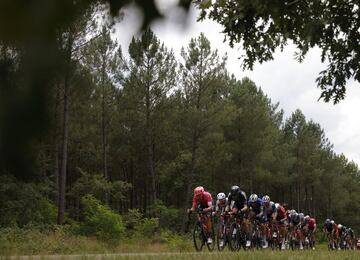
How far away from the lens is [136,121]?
4381 cm

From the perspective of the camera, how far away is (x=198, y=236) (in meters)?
15.4

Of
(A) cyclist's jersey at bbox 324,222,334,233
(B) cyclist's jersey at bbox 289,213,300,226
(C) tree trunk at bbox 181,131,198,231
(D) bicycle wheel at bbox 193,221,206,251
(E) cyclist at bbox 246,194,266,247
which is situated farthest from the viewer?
(C) tree trunk at bbox 181,131,198,231

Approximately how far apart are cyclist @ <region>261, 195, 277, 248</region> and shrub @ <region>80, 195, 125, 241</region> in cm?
567

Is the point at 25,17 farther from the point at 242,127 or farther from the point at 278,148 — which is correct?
the point at 278,148

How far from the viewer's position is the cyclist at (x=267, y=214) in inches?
747

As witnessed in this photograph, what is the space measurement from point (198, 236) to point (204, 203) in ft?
2.97

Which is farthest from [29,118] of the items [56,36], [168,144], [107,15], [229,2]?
[168,144]

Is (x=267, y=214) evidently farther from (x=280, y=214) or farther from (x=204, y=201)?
(x=204, y=201)

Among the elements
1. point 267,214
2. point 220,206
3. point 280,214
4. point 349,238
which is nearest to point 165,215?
point 349,238

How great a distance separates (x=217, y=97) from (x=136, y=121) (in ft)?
20.9

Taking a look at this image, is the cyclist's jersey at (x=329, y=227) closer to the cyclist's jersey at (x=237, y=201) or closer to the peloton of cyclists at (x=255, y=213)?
the peloton of cyclists at (x=255, y=213)

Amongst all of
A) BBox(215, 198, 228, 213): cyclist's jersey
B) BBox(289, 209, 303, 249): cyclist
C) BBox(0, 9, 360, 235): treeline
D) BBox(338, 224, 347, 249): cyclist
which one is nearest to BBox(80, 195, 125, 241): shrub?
BBox(0, 9, 360, 235): treeline

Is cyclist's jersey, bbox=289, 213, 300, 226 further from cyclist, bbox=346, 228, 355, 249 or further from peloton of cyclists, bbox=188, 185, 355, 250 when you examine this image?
cyclist, bbox=346, 228, 355, 249

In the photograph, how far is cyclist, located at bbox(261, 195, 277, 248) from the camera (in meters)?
19.0
